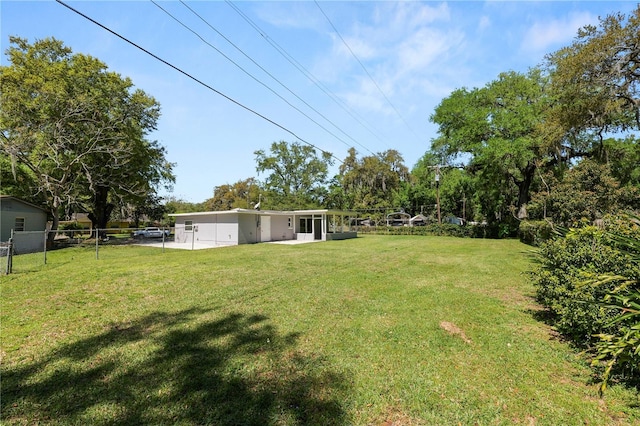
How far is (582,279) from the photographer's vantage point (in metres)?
3.78

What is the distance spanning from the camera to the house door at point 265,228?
22312 mm

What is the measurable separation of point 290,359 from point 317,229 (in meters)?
20.6

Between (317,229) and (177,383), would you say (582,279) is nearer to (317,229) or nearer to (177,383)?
(177,383)

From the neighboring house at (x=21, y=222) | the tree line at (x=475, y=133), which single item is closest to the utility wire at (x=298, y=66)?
the tree line at (x=475, y=133)

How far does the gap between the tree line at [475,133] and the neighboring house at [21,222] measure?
1.22 m

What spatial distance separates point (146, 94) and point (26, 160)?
9.47m

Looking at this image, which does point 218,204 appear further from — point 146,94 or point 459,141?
point 459,141

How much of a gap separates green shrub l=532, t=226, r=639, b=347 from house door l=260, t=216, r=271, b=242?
19090 millimetres

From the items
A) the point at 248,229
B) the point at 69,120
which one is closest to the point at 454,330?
the point at 248,229

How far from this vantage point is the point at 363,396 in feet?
9.05

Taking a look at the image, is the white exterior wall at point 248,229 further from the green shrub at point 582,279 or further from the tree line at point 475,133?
the green shrub at point 582,279

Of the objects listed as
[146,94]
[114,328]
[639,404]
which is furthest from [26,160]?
[639,404]

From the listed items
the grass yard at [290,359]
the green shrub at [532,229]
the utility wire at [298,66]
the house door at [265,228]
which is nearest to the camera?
the grass yard at [290,359]

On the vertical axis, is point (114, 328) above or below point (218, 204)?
below
